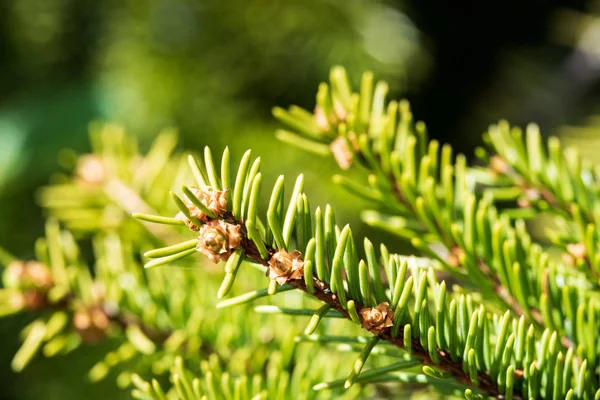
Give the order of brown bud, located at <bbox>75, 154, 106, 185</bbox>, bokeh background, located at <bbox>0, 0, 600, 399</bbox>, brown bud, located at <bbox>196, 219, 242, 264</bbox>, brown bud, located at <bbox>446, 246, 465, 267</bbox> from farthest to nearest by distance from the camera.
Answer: bokeh background, located at <bbox>0, 0, 600, 399</bbox> → brown bud, located at <bbox>75, 154, 106, 185</bbox> → brown bud, located at <bbox>446, 246, 465, 267</bbox> → brown bud, located at <bbox>196, 219, 242, 264</bbox>

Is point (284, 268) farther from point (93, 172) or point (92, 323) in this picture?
point (93, 172)

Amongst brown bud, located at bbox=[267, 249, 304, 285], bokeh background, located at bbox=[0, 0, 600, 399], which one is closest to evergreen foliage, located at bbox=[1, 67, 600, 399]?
brown bud, located at bbox=[267, 249, 304, 285]

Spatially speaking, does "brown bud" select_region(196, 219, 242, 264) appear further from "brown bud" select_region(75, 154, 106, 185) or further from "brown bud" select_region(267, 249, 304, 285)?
"brown bud" select_region(75, 154, 106, 185)

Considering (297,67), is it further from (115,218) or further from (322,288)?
(322,288)

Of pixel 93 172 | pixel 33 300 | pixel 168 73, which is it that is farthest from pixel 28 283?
pixel 168 73

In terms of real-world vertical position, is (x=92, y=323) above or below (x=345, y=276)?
below

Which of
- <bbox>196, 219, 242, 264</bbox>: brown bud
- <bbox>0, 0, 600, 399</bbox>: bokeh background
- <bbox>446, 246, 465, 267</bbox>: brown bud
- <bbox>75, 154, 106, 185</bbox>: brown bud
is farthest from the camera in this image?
A: <bbox>0, 0, 600, 399</bbox>: bokeh background

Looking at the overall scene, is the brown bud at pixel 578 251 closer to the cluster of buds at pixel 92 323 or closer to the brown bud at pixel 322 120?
the brown bud at pixel 322 120
